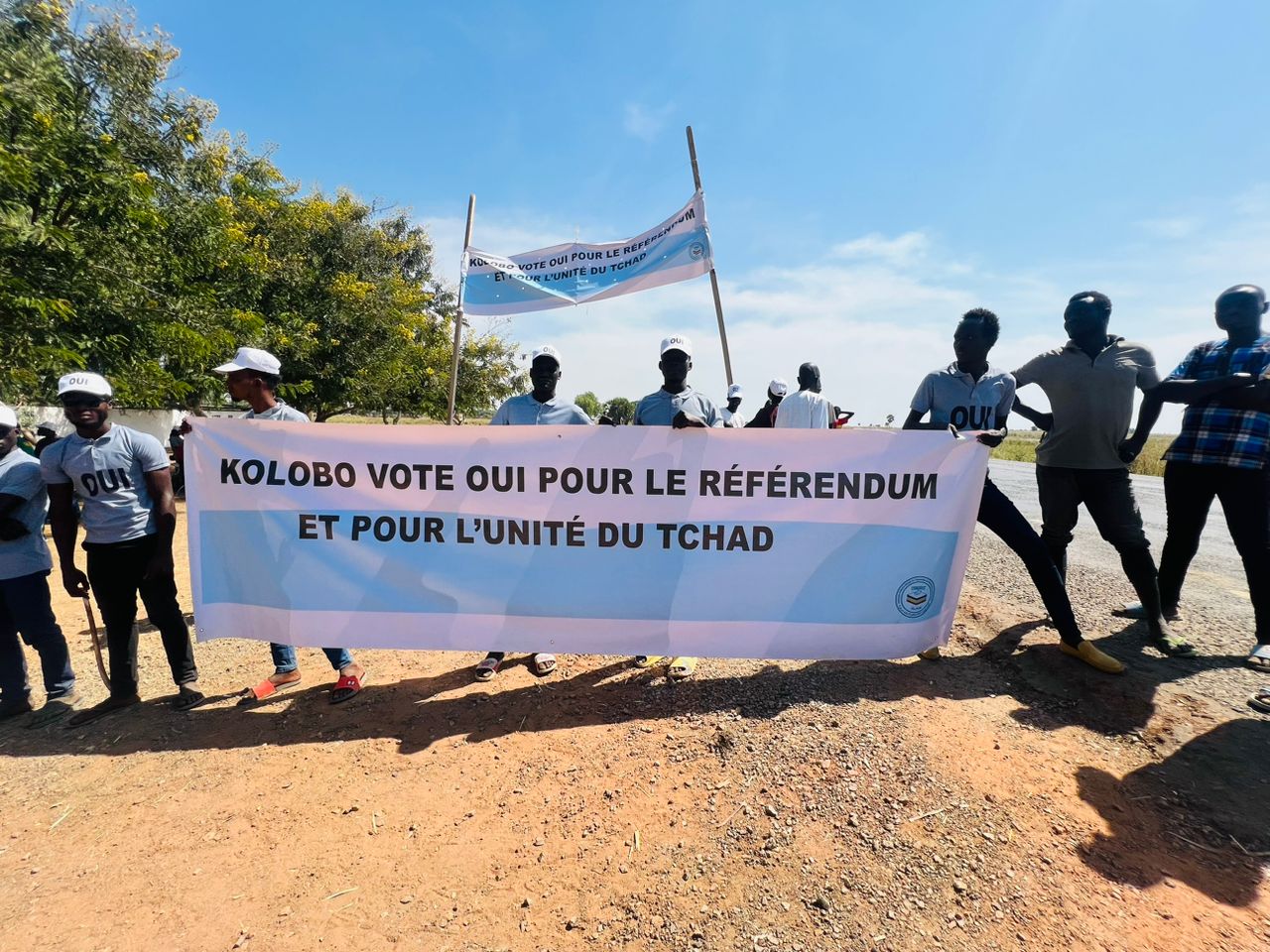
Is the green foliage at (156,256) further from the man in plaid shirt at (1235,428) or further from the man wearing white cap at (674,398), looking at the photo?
the man in plaid shirt at (1235,428)

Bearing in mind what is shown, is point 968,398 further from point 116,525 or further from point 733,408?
point 116,525

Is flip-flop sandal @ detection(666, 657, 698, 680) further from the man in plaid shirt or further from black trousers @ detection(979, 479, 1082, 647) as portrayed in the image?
the man in plaid shirt

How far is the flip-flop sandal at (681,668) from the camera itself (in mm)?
3535

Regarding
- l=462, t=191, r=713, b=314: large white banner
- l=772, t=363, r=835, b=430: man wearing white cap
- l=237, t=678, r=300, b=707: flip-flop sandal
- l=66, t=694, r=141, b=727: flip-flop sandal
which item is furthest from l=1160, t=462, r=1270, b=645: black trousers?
l=66, t=694, r=141, b=727: flip-flop sandal

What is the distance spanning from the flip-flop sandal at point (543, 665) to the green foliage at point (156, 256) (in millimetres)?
6796

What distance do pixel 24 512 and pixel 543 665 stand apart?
122 inches

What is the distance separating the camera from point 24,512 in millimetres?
3184

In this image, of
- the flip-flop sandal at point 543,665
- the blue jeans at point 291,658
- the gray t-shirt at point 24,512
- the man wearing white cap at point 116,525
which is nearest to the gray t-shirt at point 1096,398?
the flip-flop sandal at point 543,665

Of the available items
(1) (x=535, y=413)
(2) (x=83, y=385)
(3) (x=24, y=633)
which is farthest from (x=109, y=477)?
(1) (x=535, y=413)

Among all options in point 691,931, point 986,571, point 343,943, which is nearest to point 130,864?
point 343,943

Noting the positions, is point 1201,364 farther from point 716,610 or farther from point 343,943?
point 343,943

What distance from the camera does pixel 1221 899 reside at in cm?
181

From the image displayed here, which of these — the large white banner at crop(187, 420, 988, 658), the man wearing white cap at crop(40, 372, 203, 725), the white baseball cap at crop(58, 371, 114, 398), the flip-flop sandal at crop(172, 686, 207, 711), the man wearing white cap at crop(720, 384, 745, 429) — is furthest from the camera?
the man wearing white cap at crop(720, 384, 745, 429)

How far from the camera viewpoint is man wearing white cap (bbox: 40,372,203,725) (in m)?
3.06
